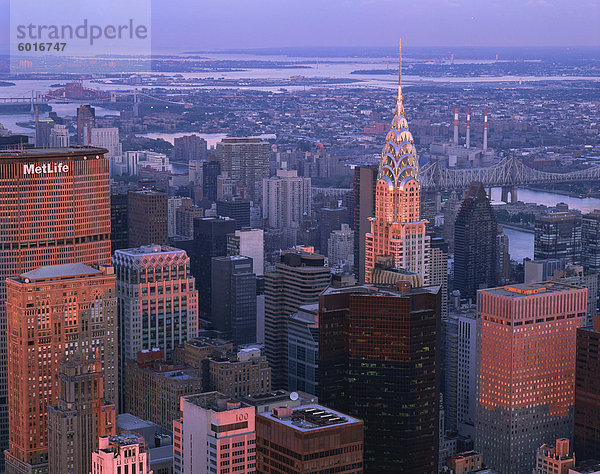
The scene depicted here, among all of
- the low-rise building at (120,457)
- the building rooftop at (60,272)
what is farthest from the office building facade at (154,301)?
the low-rise building at (120,457)

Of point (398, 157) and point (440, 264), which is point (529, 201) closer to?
point (440, 264)

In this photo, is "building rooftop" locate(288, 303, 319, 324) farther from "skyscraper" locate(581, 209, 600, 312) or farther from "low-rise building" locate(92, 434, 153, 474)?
"skyscraper" locate(581, 209, 600, 312)

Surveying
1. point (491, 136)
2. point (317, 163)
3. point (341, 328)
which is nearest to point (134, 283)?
point (341, 328)

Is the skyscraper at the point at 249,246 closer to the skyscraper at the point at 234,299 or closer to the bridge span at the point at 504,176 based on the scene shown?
the skyscraper at the point at 234,299

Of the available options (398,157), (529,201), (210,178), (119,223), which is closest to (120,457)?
(398,157)

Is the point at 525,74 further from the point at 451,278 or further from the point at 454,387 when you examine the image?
the point at 454,387
